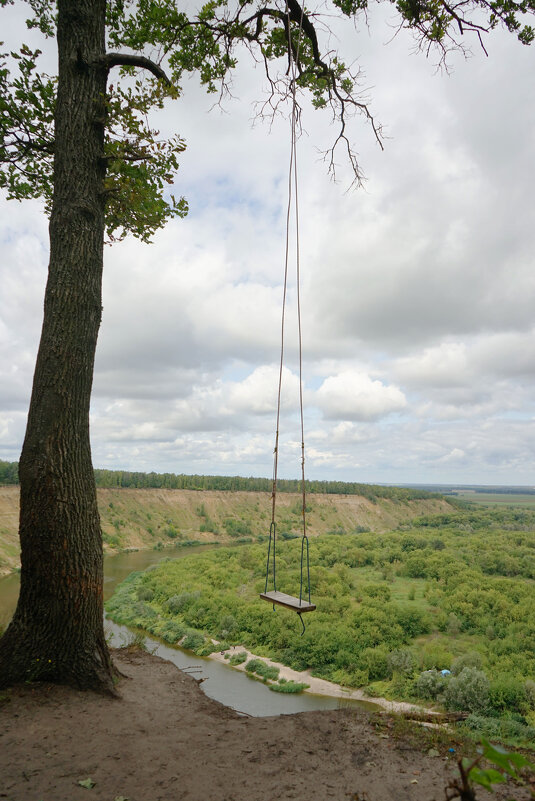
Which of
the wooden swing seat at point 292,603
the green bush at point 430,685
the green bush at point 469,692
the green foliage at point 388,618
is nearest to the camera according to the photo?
the wooden swing seat at point 292,603

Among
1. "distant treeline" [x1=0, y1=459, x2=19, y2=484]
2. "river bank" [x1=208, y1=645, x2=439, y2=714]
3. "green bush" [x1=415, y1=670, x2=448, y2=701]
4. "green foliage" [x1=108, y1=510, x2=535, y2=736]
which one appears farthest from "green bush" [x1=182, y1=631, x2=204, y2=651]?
"distant treeline" [x1=0, y1=459, x2=19, y2=484]

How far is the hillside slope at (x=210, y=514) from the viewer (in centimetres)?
3956

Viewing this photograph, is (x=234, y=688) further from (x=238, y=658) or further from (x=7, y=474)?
(x=7, y=474)

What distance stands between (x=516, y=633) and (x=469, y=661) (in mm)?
2544

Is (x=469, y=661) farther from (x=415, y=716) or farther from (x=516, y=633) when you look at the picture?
(x=415, y=716)

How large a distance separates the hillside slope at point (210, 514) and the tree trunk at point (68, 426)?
28111 millimetres

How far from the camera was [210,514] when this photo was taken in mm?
54000

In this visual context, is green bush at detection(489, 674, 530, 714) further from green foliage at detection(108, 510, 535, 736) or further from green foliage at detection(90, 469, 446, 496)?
green foliage at detection(90, 469, 446, 496)

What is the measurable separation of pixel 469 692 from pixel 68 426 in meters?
9.95

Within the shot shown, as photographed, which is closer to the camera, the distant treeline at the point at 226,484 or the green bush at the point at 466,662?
the green bush at the point at 466,662

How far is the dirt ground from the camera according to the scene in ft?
12.2

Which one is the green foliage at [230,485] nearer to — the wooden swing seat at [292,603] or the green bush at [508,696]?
the green bush at [508,696]

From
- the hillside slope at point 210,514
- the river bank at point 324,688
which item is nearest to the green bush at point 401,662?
the river bank at point 324,688

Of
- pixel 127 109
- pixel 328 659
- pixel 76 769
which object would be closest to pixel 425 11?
pixel 127 109
